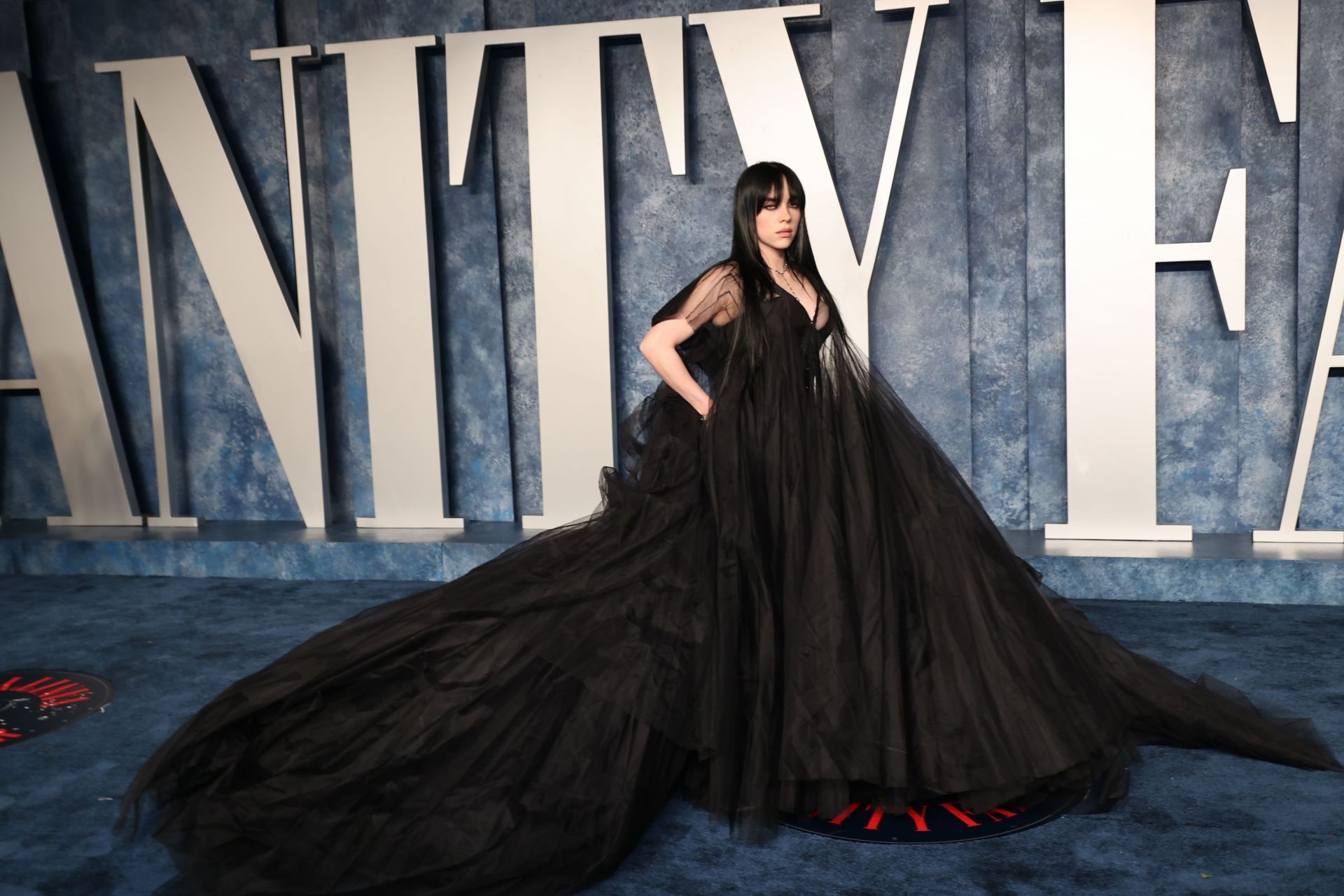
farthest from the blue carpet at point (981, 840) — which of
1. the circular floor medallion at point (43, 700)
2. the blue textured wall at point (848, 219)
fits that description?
the blue textured wall at point (848, 219)

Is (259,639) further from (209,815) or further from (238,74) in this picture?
(238,74)

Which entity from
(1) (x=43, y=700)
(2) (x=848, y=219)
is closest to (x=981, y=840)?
(1) (x=43, y=700)

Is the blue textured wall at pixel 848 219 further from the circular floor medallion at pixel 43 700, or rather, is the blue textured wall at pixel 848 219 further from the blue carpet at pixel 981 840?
the circular floor medallion at pixel 43 700

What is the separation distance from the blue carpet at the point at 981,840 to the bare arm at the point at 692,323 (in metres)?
0.88

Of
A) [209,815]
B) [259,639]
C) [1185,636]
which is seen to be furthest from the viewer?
[259,639]

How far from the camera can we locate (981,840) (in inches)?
80.8

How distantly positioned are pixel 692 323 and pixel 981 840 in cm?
121

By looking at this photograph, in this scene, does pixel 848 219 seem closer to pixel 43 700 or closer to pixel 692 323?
pixel 692 323

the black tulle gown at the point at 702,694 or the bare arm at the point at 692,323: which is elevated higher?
the bare arm at the point at 692,323

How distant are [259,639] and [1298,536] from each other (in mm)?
3227

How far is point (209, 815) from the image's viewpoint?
1.96 metres

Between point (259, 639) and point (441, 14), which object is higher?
point (441, 14)

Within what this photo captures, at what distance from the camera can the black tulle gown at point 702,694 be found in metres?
1.95

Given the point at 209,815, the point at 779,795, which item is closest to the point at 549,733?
the point at 779,795
